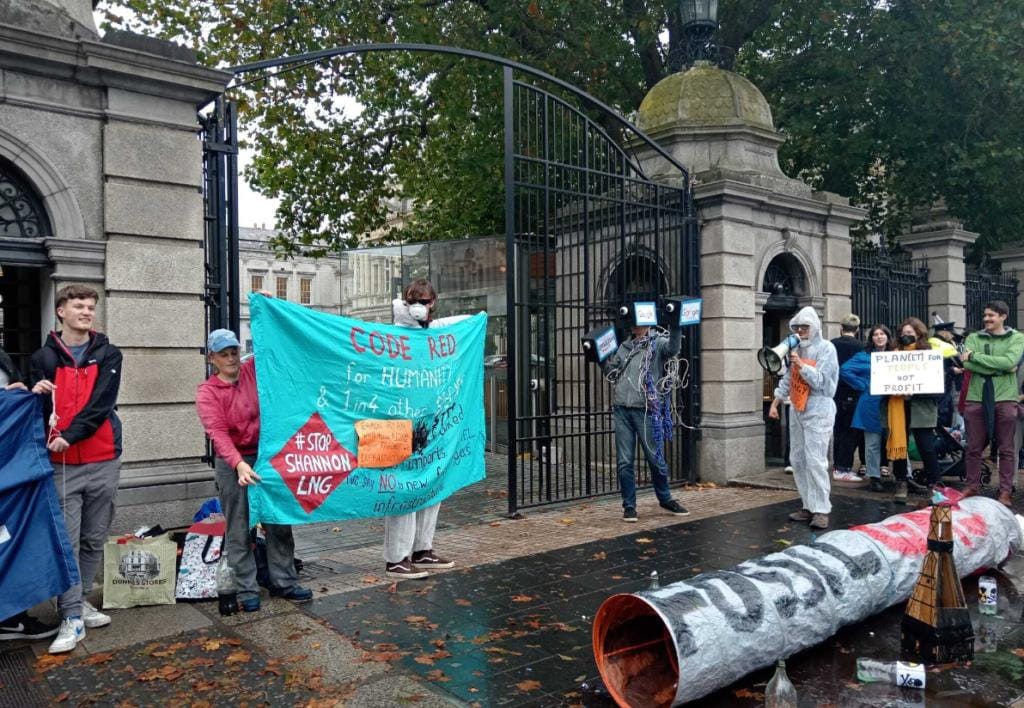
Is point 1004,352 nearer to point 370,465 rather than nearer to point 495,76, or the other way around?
point 370,465

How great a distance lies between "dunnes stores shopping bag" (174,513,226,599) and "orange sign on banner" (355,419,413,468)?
3.78 ft

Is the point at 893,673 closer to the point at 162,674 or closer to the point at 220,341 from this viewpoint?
the point at 162,674

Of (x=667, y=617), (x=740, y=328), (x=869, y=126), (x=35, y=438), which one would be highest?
(x=869, y=126)

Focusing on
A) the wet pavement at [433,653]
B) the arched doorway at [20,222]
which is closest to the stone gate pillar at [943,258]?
the wet pavement at [433,653]

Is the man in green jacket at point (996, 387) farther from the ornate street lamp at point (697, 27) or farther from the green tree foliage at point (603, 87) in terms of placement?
the green tree foliage at point (603, 87)

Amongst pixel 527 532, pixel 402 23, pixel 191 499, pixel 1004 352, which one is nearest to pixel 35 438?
pixel 191 499

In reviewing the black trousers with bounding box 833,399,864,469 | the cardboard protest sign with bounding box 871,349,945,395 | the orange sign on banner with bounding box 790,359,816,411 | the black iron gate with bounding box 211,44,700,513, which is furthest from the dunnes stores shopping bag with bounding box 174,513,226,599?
the black trousers with bounding box 833,399,864,469

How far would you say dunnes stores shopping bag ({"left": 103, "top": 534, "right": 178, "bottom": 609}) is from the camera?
17.9ft

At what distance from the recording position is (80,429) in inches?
195

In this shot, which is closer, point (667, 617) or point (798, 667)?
point (667, 617)

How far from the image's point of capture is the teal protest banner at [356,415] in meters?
5.66

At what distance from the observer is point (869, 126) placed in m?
17.1

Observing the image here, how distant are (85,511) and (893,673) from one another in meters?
4.96

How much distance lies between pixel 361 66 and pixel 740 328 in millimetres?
10401
